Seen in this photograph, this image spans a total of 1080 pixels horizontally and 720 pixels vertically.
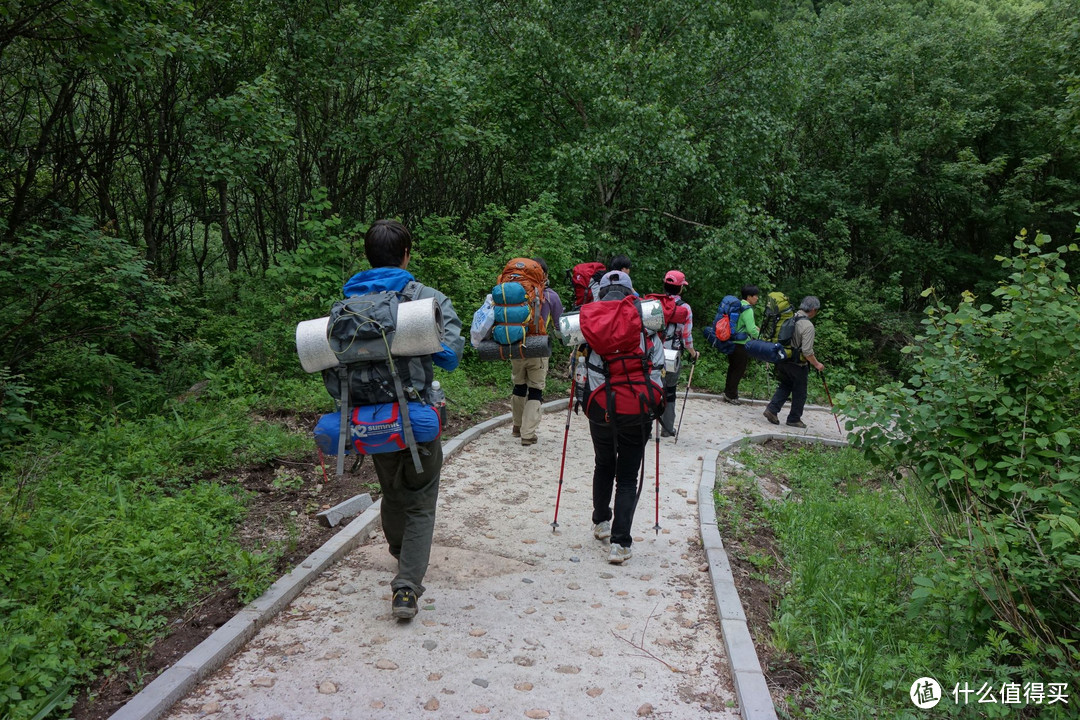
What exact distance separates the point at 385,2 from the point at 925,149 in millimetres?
15131

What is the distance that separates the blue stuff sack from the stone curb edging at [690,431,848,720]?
7.21 ft

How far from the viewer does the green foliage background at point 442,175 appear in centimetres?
→ 698

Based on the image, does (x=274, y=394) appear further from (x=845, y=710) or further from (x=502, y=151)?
(x=502, y=151)

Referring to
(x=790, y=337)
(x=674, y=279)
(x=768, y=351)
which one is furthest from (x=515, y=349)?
(x=790, y=337)

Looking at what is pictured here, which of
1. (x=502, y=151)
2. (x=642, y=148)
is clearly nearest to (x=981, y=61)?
(x=642, y=148)

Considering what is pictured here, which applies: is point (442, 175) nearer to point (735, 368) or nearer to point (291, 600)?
point (735, 368)

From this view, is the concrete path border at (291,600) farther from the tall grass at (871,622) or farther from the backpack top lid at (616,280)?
the backpack top lid at (616,280)

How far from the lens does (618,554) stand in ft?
17.1

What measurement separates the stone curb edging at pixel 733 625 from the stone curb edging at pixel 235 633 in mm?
2754

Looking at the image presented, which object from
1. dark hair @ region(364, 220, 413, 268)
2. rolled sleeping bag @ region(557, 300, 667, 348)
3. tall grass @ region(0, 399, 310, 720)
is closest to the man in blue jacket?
dark hair @ region(364, 220, 413, 268)

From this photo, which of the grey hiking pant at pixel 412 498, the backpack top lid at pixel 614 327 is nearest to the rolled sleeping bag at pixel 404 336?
the grey hiking pant at pixel 412 498

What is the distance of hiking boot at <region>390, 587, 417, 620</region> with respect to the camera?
A: 4.05 meters

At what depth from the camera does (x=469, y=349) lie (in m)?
12.1

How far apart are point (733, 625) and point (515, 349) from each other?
3.68 m
